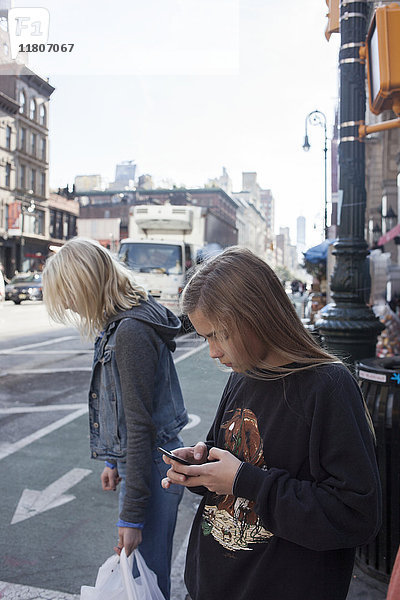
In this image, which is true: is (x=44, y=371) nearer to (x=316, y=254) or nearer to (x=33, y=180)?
(x=316, y=254)

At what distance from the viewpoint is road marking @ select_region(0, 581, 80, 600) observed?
299 cm

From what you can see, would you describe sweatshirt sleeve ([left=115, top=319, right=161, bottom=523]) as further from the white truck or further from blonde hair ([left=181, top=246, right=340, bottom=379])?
the white truck

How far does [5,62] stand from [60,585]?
3699mm

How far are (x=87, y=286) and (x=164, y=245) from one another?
1528 centimetres

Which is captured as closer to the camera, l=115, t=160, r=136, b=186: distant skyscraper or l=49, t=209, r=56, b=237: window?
l=49, t=209, r=56, b=237: window

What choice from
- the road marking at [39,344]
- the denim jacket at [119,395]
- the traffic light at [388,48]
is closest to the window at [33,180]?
the road marking at [39,344]

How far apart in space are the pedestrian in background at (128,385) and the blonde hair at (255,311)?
731 millimetres

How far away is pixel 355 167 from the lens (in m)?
3.92

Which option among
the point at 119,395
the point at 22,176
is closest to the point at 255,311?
the point at 119,395

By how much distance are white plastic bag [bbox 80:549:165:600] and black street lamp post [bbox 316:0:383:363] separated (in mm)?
2246

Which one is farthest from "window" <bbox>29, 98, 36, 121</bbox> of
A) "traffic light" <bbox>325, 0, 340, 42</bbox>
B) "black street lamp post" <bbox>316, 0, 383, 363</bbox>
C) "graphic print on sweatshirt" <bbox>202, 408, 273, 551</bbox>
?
"graphic print on sweatshirt" <bbox>202, 408, 273, 551</bbox>

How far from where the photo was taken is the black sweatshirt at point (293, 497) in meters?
1.36

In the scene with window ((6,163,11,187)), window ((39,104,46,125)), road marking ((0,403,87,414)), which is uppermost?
window ((39,104,46,125))

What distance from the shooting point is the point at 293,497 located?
4.49ft
